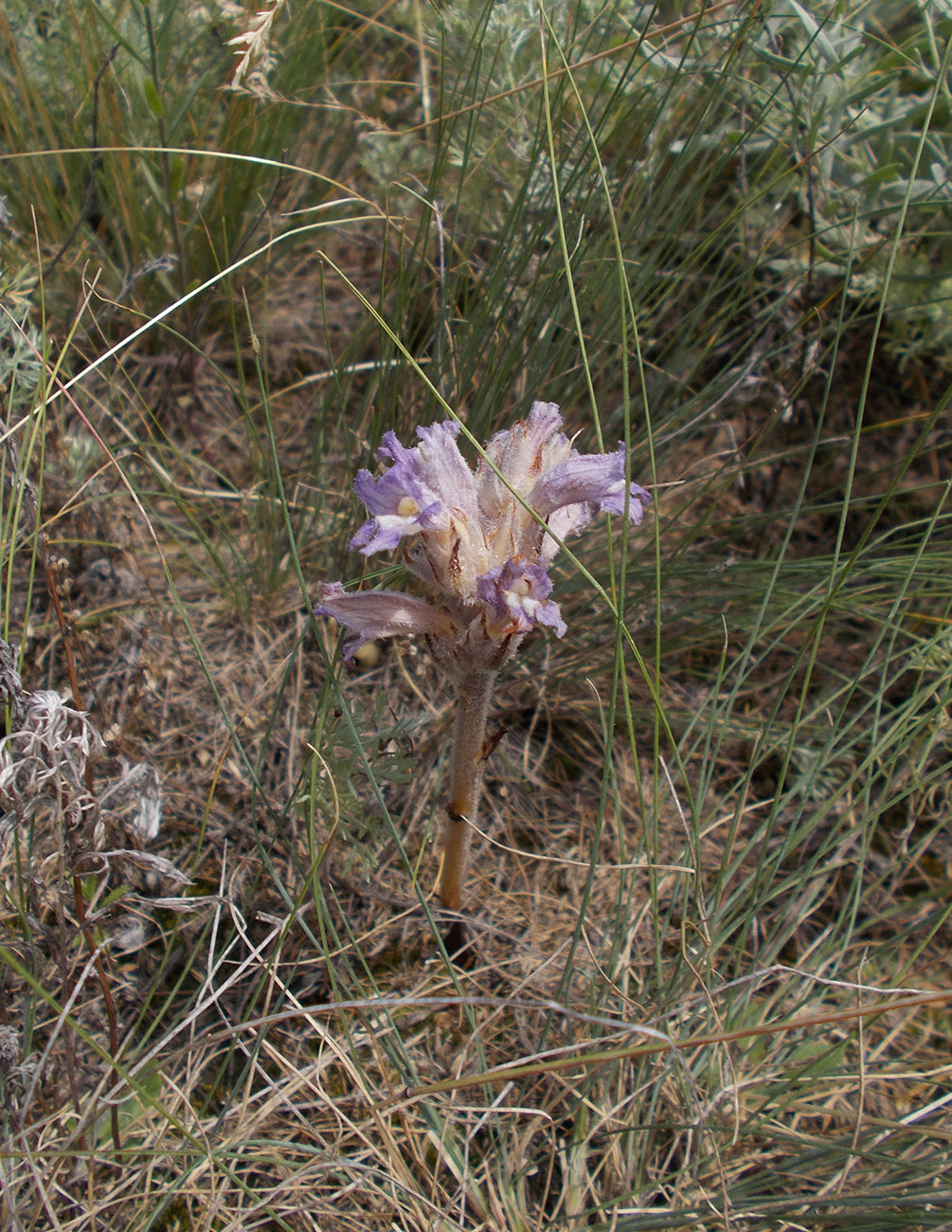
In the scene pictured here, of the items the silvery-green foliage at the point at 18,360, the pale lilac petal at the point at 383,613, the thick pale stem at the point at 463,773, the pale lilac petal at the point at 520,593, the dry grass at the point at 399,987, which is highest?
the silvery-green foliage at the point at 18,360

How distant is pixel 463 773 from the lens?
168cm

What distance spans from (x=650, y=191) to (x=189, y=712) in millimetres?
1703

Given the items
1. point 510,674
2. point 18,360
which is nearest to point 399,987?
point 510,674

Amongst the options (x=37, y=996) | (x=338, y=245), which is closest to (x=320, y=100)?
(x=338, y=245)

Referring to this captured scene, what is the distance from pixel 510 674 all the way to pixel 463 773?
0.64 meters

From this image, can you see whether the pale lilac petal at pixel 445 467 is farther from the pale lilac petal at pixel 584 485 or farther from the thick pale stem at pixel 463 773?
the thick pale stem at pixel 463 773

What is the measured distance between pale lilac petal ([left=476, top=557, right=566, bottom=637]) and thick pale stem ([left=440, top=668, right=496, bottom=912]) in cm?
18

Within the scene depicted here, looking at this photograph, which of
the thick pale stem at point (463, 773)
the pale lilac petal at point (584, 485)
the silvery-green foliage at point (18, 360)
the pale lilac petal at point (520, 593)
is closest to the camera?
the pale lilac petal at point (520, 593)

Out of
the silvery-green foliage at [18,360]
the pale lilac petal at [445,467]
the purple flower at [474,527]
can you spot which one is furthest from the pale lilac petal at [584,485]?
the silvery-green foliage at [18,360]

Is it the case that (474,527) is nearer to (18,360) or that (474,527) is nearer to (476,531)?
(476,531)

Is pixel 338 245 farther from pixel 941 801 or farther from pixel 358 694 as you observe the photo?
pixel 941 801

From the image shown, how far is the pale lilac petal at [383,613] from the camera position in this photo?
1.45 metres

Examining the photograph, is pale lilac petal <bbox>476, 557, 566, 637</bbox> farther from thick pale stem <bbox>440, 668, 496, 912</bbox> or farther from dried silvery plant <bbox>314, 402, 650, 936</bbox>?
thick pale stem <bbox>440, 668, 496, 912</bbox>

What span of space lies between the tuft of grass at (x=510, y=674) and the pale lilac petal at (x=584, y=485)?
0.31 ft
